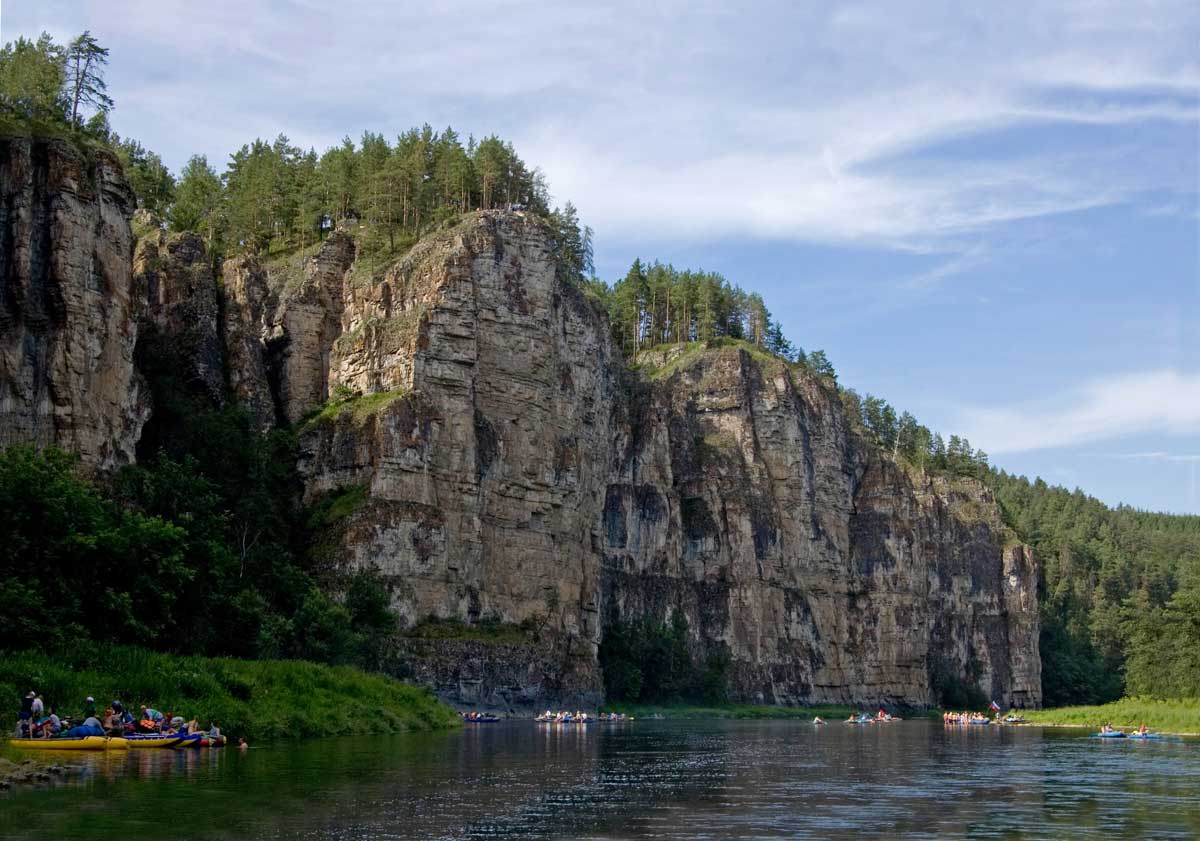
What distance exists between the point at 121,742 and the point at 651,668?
85928 millimetres

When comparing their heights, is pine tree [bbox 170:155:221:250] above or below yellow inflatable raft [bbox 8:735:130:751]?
above

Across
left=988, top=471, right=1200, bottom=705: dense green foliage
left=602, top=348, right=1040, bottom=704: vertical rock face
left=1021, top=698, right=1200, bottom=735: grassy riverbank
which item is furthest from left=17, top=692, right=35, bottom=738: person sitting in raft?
left=602, top=348, right=1040, bottom=704: vertical rock face

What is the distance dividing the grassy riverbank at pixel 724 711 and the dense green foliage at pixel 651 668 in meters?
1.36

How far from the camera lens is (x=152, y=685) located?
46.6 metres

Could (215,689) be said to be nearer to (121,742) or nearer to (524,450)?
(121,742)

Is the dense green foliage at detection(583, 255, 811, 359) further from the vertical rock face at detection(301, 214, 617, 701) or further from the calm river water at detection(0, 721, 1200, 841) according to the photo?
the calm river water at detection(0, 721, 1200, 841)

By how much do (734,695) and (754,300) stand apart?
57.9m

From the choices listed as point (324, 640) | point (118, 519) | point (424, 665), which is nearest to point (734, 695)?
point (424, 665)

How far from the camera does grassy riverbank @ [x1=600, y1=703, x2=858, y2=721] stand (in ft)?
372

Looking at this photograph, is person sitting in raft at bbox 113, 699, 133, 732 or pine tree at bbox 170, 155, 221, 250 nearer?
person sitting in raft at bbox 113, 699, 133, 732

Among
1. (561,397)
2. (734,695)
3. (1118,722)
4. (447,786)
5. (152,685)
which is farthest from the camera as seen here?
(734,695)

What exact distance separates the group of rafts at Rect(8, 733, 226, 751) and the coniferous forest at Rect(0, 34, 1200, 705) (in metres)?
6.05

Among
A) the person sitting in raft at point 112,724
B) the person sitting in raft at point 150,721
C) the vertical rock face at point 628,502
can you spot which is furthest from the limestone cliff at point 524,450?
the person sitting in raft at point 112,724

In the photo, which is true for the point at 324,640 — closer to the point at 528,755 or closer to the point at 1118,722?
the point at 528,755
